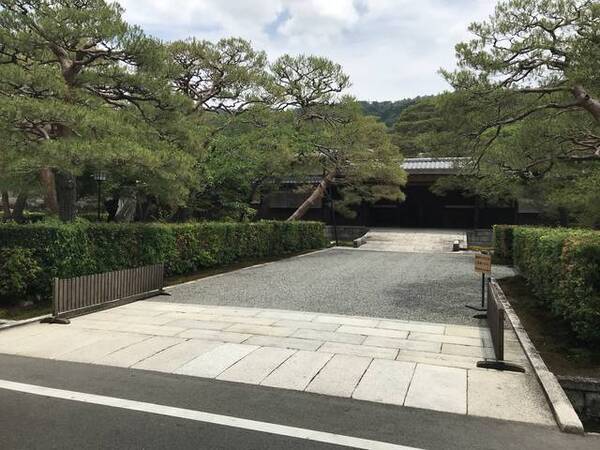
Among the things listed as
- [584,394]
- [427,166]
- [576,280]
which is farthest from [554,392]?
[427,166]

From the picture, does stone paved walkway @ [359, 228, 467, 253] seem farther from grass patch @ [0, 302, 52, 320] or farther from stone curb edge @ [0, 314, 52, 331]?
stone curb edge @ [0, 314, 52, 331]

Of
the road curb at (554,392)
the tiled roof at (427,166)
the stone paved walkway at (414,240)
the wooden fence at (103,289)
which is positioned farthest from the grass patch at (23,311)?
the tiled roof at (427,166)

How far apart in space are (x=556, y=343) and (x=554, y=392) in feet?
7.70

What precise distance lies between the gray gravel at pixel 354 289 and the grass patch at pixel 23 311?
212 centimetres

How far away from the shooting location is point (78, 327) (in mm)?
7566

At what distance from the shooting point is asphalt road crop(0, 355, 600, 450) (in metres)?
3.72

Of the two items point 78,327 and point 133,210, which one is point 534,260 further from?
point 133,210

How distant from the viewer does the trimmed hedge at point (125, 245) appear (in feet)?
29.5

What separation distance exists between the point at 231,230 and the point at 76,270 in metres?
7.04

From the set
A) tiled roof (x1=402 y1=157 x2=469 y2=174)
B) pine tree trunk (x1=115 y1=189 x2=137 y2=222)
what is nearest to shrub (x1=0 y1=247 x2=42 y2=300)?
pine tree trunk (x1=115 y1=189 x2=137 y2=222)

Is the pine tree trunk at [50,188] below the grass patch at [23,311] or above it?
above

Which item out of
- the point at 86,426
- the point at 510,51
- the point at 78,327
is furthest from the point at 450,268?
the point at 86,426

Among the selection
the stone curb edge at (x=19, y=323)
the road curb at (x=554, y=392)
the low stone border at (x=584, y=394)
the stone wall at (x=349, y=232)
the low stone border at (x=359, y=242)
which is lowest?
the low stone border at (x=584, y=394)

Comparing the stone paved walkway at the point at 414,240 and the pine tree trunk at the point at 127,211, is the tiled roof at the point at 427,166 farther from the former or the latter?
the pine tree trunk at the point at 127,211
